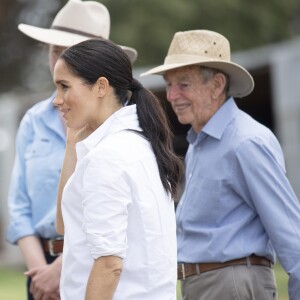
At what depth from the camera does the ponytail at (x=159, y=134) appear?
359cm

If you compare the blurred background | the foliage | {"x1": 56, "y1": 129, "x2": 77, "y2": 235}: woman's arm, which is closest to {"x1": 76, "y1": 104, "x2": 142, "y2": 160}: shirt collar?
{"x1": 56, "y1": 129, "x2": 77, "y2": 235}: woman's arm

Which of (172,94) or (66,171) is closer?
(66,171)

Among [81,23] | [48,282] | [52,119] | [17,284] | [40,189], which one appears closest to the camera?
[48,282]

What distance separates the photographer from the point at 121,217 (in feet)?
11.1

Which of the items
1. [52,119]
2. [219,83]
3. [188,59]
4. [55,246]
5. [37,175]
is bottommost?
[55,246]

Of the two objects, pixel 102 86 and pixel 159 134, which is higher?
pixel 102 86

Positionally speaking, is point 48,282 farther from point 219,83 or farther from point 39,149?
point 219,83

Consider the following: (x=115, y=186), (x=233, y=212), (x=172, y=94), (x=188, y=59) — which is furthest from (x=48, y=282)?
(x=115, y=186)

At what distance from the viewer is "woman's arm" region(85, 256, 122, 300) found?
333cm

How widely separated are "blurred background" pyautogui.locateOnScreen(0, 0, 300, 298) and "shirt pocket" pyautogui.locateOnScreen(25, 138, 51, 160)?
8.69m

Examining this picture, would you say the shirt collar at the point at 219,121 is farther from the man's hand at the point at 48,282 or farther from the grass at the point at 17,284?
the grass at the point at 17,284

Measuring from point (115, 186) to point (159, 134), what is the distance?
0.36 meters

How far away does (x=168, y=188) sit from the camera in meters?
3.60

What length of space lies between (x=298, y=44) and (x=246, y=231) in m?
10.3
